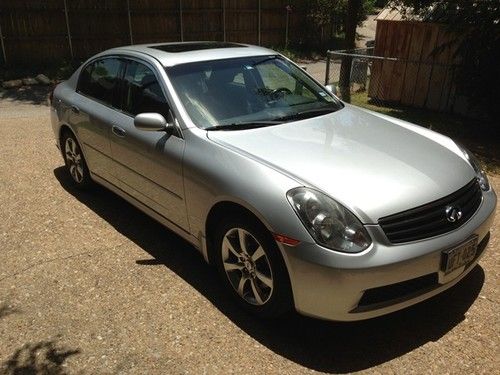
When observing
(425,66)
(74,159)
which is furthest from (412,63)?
(74,159)

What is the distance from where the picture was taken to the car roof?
394 centimetres

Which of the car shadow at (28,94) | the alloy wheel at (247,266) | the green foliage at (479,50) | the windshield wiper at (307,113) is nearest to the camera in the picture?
the alloy wheel at (247,266)

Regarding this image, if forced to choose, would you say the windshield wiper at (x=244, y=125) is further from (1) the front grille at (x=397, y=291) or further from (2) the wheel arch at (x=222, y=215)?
(1) the front grille at (x=397, y=291)

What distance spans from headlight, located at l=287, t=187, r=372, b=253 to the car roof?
6.08 ft

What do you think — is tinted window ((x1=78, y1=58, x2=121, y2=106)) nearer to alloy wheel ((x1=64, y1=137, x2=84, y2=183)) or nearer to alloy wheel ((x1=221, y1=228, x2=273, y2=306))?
alloy wheel ((x1=64, y1=137, x2=84, y2=183))

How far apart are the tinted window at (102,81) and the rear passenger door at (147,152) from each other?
175mm

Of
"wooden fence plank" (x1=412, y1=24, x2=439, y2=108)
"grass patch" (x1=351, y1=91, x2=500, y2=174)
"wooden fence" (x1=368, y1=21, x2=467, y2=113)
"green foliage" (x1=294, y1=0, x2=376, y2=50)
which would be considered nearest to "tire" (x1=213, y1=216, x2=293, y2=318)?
"grass patch" (x1=351, y1=91, x2=500, y2=174)

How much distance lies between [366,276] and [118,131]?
8.24ft

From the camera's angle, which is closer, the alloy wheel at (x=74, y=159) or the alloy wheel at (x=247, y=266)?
the alloy wheel at (x=247, y=266)

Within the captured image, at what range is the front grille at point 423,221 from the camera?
263 centimetres

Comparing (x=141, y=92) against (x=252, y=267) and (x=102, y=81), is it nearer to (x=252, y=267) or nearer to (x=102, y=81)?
(x=102, y=81)

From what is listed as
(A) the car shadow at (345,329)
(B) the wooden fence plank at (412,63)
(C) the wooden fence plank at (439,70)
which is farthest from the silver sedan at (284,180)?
(B) the wooden fence plank at (412,63)

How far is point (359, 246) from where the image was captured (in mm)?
2582

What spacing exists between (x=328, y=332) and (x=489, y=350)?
37.3 inches
